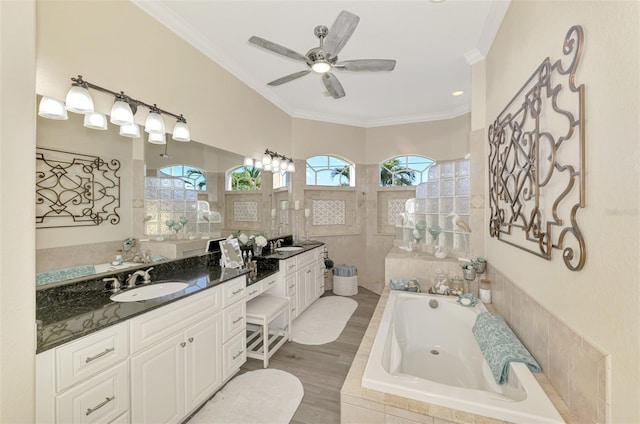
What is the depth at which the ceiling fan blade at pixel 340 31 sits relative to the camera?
1.56 meters

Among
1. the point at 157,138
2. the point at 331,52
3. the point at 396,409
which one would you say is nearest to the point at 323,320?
the point at 396,409

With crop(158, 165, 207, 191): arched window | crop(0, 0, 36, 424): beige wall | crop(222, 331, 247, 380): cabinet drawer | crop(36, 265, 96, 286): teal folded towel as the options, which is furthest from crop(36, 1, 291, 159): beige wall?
crop(222, 331, 247, 380): cabinet drawer

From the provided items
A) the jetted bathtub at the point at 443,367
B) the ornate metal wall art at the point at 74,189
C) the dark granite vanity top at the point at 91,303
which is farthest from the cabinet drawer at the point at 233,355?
the ornate metal wall art at the point at 74,189

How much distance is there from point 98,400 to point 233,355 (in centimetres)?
98

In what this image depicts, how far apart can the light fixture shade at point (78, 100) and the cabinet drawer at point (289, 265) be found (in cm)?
210

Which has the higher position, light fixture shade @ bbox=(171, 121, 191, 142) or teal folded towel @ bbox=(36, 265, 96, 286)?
light fixture shade @ bbox=(171, 121, 191, 142)

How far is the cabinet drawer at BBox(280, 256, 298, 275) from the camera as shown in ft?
9.76

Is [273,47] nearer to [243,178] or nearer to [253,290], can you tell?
[243,178]

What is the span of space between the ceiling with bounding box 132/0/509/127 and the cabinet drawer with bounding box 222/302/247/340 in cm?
221

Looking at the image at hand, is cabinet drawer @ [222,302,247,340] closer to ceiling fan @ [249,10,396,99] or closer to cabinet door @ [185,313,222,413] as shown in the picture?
cabinet door @ [185,313,222,413]

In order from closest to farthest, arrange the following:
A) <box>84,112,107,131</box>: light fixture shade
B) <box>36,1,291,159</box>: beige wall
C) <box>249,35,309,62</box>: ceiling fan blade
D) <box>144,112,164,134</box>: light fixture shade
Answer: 1. <box>36,1,291,159</box>: beige wall
2. <box>84,112,107,131</box>: light fixture shade
3. <box>249,35,309,62</box>: ceiling fan blade
4. <box>144,112,164,134</box>: light fixture shade

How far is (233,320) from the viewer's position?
2094 millimetres

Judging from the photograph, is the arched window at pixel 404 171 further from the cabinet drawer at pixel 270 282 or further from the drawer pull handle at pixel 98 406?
the drawer pull handle at pixel 98 406

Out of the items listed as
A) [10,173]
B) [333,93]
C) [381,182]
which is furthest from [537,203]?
[381,182]
